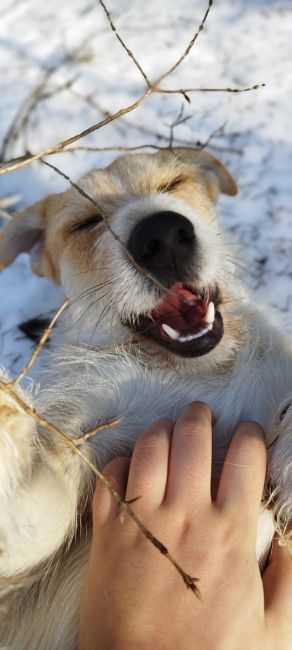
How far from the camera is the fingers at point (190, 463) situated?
5.77 feet

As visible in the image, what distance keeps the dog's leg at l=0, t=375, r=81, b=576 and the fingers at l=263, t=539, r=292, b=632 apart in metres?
0.76

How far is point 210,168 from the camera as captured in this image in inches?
129

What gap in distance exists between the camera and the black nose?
2.29m

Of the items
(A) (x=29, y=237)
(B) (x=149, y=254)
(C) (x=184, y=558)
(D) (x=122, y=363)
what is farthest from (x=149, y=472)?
(A) (x=29, y=237)

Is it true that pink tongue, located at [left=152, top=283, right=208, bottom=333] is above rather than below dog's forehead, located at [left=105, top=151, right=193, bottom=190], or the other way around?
below

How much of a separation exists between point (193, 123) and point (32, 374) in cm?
266

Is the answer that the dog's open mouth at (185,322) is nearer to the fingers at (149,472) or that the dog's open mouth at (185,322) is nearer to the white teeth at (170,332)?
the white teeth at (170,332)

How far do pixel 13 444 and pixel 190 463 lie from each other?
1.99ft

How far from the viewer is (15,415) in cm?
181

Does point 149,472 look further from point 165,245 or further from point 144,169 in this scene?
point 144,169

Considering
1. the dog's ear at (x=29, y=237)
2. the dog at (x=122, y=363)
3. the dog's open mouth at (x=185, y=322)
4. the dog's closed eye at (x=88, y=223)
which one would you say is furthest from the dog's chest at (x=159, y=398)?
the dog's ear at (x=29, y=237)

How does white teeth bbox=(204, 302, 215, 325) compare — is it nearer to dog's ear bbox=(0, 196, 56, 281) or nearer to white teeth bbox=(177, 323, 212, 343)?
white teeth bbox=(177, 323, 212, 343)

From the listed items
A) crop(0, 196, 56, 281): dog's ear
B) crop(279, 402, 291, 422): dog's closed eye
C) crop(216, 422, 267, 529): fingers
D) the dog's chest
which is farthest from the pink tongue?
crop(0, 196, 56, 281): dog's ear

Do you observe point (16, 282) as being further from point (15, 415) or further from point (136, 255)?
point (15, 415)
